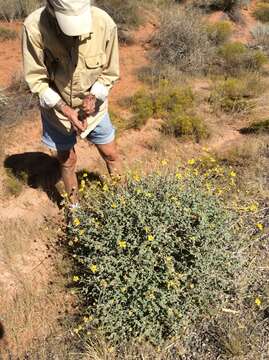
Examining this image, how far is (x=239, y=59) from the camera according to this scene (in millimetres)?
6484

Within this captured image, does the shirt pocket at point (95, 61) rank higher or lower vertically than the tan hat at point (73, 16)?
lower

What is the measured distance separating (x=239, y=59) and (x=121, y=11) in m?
2.83

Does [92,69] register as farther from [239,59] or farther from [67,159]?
[239,59]

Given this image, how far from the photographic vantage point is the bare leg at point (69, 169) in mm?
3168

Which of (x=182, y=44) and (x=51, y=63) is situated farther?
(x=182, y=44)

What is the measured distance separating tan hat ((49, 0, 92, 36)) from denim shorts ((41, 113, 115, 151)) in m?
0.86

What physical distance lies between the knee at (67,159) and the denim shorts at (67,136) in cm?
8

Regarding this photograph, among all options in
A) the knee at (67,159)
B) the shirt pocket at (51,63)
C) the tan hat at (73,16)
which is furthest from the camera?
the knee at (67,159)

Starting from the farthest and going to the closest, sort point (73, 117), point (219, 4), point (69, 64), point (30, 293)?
point (219, 4) < point (30, 293) < point (73, 117) < point (69, 64)

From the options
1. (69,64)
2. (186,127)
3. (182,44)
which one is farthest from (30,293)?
(182,44)

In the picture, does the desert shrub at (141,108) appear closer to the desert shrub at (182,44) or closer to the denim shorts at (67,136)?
the desert shrub at (182,44)

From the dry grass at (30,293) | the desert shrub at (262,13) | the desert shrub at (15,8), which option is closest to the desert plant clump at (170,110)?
the dry grass at (30,293)

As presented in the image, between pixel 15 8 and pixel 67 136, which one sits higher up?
pixel 67 136

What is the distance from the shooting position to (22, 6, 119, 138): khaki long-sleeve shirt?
2449 millimetres
